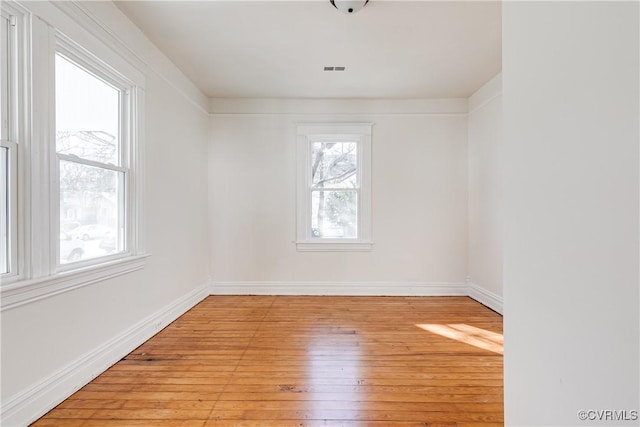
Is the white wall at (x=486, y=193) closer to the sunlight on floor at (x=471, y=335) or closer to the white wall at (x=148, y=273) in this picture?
the sunlight on floor at (x=471, y=335)

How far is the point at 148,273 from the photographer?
288cm

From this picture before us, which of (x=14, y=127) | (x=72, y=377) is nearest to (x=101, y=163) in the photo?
(x=14, y=127)

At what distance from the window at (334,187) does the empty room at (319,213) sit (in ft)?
0.11

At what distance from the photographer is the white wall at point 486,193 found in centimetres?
360

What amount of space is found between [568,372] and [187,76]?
406cm

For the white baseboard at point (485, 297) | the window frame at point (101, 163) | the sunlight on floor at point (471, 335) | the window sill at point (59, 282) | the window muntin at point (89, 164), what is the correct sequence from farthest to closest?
1. the white baseboard at point (485, 297)
2. the sunlight on floor at point (471, 335)
3. the window muntin at point (89, 164)
4. the window frame at point (101, 163)
5. the window sill at point (59, 282)

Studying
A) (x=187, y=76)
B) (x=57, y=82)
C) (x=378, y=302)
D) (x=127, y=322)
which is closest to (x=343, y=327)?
(x=378, y=302)

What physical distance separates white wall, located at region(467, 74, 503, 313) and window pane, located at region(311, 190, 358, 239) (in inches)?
61.2

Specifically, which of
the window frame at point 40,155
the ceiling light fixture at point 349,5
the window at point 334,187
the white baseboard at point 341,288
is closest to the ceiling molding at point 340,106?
the window at point 334,187

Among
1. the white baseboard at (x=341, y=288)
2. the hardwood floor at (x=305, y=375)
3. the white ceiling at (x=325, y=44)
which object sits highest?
the white ceiling at (x=325, y=44)

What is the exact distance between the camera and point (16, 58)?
1.68 metres

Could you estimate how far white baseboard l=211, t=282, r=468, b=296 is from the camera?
4367mm

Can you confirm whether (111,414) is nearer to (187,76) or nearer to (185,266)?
(185,266)

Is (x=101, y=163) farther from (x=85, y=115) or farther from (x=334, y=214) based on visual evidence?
(x=334, y=214)
